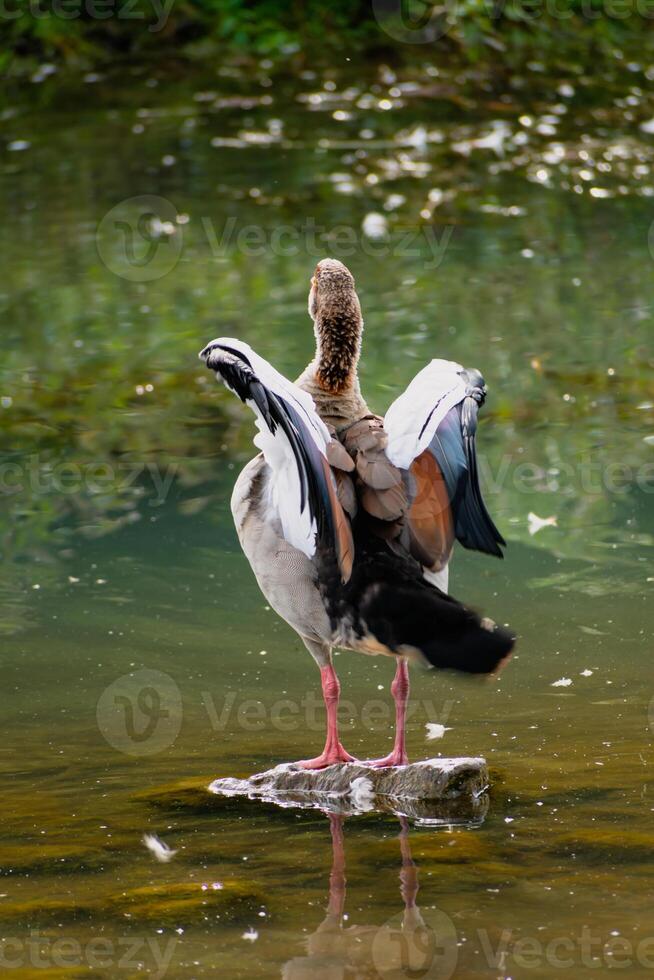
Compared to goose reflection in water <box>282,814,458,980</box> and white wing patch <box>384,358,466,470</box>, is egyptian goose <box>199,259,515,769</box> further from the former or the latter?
goose reflection in water <box>282,814,458,980</box>

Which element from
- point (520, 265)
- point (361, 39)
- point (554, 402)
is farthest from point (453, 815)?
point (361, 39)

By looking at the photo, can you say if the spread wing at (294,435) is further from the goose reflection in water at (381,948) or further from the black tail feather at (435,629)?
the goose reflection in water at (381,948)

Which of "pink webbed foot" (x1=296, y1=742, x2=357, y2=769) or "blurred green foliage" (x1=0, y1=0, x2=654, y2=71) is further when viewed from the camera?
"blurred green foliage" (x1=0, y1=0, x2=654, y2=71)

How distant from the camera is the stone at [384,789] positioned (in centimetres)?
491

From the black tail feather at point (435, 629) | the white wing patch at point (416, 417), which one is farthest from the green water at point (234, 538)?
the white wing patch at point (416, 417)

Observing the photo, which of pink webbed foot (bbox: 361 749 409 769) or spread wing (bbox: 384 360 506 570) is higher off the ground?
spread wing (bbox: 384 360 506 570)

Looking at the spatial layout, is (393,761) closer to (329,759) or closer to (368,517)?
(329,759)

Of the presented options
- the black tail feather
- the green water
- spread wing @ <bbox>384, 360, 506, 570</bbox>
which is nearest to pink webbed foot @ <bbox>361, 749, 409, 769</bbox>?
the green water

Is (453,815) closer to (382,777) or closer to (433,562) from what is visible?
(382,777)

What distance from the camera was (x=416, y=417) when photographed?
502 centimetres

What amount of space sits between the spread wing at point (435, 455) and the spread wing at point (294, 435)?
0.25 metres

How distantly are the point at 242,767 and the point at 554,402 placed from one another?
539 cm

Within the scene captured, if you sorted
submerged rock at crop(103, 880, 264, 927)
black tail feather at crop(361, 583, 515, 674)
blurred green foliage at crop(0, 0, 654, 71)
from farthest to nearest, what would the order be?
blurred green foliage at crop(0, 0, 654, 71)
black tail feather at crop(361, 583, 515, 674)
submerged rock at crop(103, 880, 264, 927)

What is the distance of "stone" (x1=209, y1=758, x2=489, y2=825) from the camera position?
4.91 m
